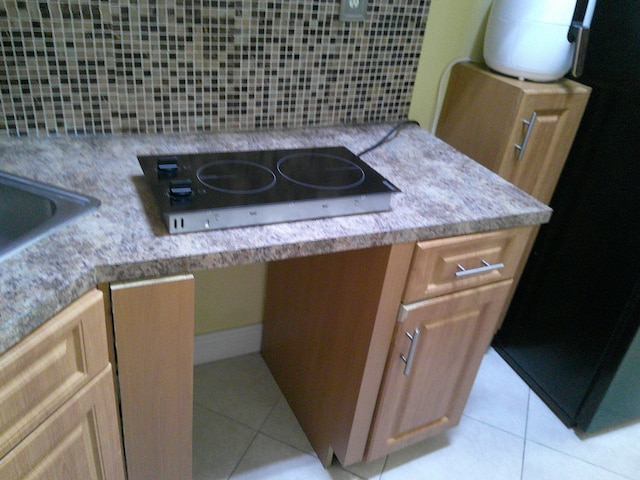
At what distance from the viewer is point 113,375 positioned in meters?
0.92

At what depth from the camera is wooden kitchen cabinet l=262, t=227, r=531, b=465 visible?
1.16 metres

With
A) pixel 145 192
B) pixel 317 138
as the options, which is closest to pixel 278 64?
pixel 317 138

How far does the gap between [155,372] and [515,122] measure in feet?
3.85

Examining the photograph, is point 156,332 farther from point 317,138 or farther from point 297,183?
point 317,138

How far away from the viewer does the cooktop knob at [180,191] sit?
3.03ft

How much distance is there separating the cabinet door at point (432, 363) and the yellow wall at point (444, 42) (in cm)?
71

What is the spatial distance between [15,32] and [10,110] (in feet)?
0.55

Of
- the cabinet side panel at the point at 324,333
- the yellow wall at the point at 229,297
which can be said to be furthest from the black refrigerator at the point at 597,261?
the yellow wall at the point at 229,297

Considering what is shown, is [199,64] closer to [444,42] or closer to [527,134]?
[444,42]

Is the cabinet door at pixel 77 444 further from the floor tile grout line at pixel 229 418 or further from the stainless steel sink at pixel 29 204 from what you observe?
the floor tile grout line at pixel 229 418

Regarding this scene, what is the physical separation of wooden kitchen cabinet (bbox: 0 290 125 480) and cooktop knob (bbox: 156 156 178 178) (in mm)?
310

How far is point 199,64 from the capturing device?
4.19 feet

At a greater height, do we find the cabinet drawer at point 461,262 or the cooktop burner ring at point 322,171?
the cooktop burner ring at point 322,171

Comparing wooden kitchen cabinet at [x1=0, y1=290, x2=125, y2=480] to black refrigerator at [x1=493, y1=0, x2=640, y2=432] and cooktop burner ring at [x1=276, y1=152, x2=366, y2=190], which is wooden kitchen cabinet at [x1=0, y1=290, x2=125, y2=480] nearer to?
cooktop burner ring at [x1=276, y1=152, x2=366, y2=190]
